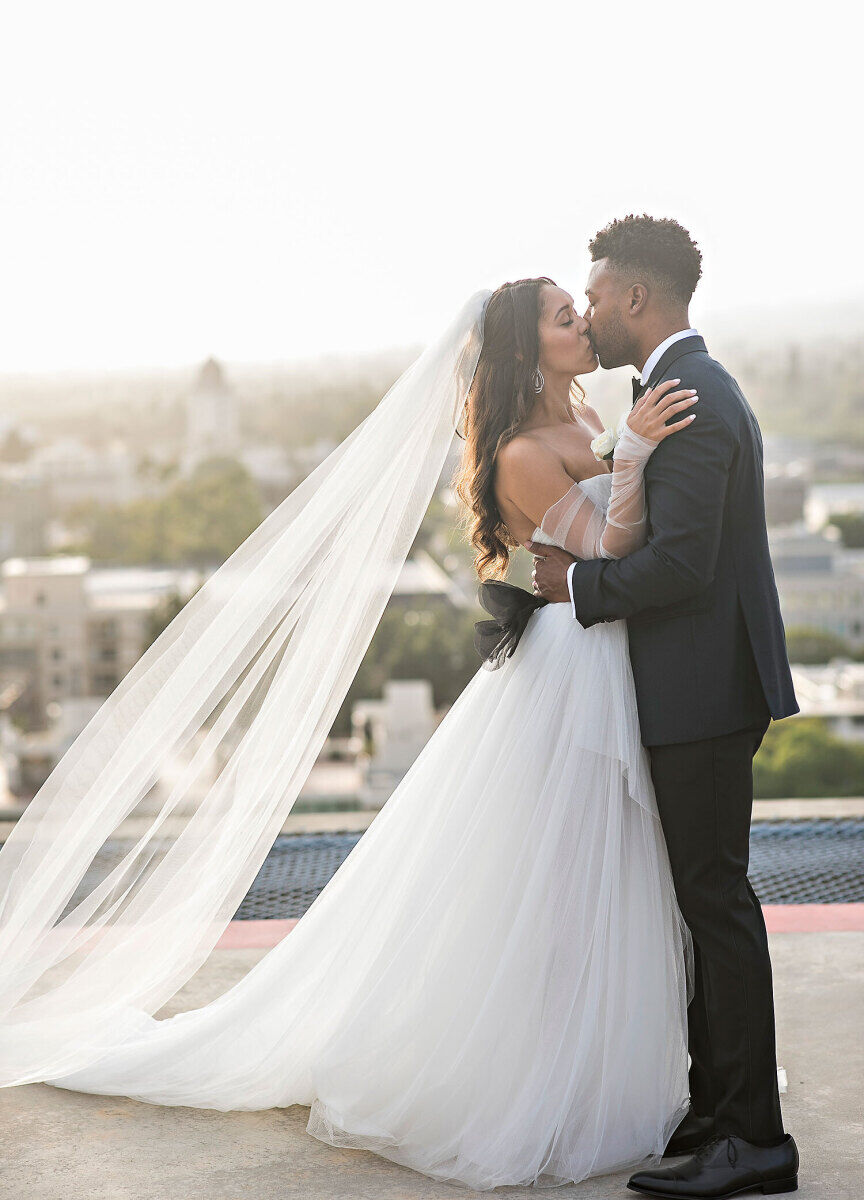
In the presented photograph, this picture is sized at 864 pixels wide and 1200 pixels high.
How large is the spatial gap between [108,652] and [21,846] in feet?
113

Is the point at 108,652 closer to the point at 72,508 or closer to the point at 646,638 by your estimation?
the point at 72,508

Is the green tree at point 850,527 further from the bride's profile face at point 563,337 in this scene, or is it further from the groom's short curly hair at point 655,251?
the groom's short curly hair at point 655,251

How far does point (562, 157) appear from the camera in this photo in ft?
156

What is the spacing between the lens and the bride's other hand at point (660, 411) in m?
1.83

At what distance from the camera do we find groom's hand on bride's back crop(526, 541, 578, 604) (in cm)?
208

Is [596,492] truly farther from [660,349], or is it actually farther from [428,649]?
[428,649]

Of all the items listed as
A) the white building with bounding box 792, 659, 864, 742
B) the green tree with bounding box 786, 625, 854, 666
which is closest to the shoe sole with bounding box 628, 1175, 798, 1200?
the white building with bounding box 792, 659, 864, 742

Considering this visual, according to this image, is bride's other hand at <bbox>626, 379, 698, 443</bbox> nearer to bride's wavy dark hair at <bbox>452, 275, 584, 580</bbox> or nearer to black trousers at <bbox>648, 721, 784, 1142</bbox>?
bride's wavy dark hair at <bbox>452, 275, 584, 580</bbox>

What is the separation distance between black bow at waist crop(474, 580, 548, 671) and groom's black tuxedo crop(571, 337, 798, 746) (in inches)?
8.4

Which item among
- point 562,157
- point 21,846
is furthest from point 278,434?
point 21,846

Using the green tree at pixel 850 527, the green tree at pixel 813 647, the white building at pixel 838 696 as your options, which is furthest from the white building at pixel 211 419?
the white building at pixel 838 696

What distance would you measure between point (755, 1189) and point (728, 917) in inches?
15.9

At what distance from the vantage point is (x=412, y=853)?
2172 millimetres

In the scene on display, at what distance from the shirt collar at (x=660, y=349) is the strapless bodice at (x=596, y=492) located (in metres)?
0.19
